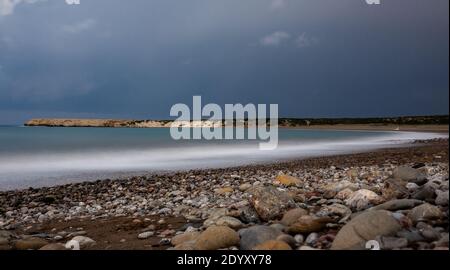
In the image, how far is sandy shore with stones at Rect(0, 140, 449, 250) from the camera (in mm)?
5574

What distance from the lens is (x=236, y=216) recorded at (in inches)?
312

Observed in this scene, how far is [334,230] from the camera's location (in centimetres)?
631

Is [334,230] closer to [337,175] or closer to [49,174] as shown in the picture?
[337,175]

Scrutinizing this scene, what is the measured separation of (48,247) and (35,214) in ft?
14.7

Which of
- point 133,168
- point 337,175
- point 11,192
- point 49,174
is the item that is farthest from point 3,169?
point 337,175

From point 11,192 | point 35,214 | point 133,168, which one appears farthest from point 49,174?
point 35,214

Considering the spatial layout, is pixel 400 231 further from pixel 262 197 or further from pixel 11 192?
pixel 11 192

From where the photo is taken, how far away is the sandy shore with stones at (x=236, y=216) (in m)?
5.57

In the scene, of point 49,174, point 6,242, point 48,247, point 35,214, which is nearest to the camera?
point 48,247

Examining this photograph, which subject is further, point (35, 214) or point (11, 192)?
point (11, 192)

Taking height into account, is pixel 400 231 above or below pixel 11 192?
above
